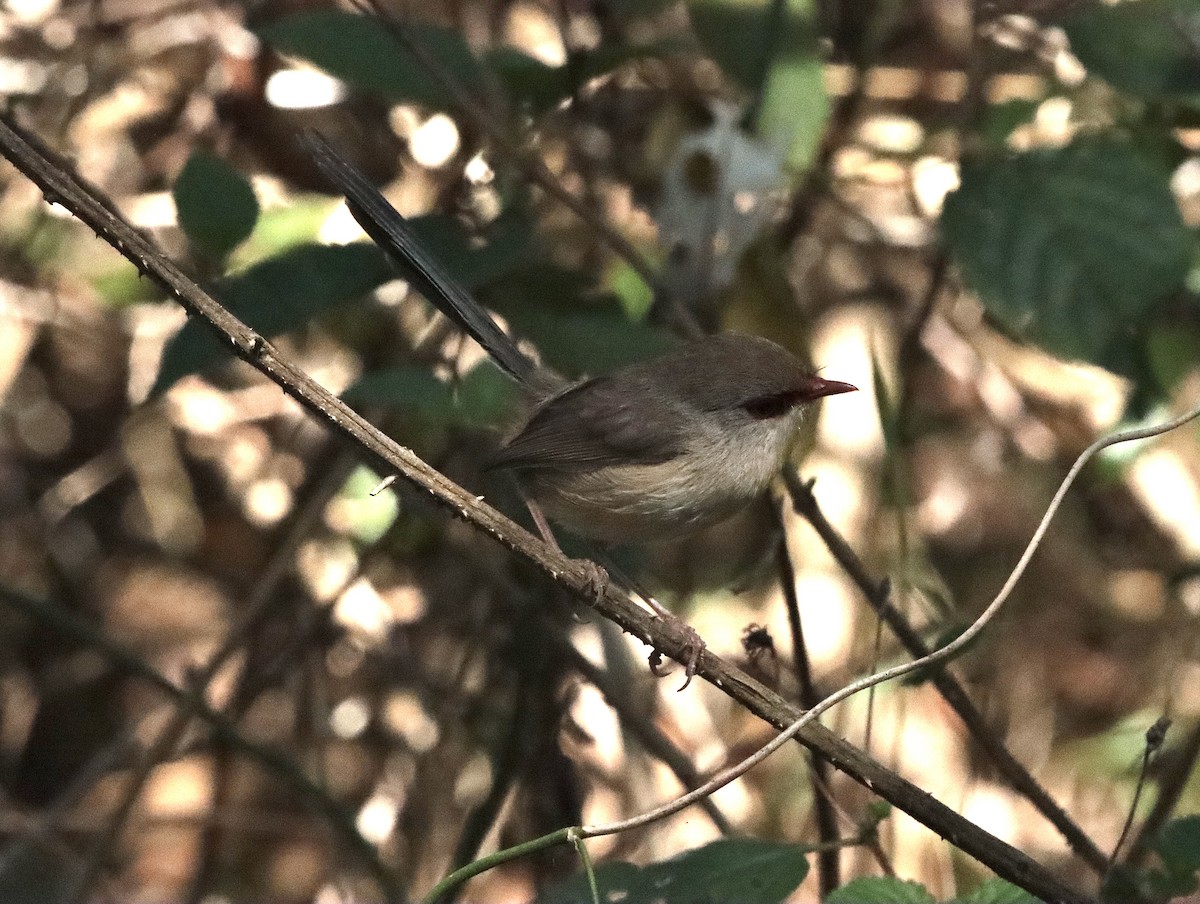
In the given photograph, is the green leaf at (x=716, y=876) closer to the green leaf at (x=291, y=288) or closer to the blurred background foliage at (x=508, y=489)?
the blurred background foliage at (x=508, y=489)

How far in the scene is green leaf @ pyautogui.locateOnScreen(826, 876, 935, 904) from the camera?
7.68 feet

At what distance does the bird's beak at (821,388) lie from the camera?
3.56 m

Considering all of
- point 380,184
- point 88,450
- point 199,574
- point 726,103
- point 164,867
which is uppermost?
point 726,103

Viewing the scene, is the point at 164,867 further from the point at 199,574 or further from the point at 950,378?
the point at 950,378

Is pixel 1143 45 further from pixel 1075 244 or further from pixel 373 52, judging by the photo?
pixel 373 52

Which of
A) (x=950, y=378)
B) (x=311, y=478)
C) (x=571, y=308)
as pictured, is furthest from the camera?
(x=950, y=378)

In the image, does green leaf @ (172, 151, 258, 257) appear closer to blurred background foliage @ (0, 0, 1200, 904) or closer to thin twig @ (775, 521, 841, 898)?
blurred background foliage @ (0, 0, 1200, 904)

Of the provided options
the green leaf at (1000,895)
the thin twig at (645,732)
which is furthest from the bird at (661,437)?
the green leaf at (1000,895)

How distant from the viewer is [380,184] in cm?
562

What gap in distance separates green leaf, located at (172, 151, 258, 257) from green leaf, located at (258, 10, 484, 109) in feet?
1.74

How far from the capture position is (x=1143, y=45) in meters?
3.36

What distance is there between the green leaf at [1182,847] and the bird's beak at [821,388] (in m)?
1.38

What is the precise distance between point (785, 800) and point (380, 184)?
2940 millimetres

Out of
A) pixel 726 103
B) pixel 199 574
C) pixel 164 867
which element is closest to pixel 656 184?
pixel 726 103
